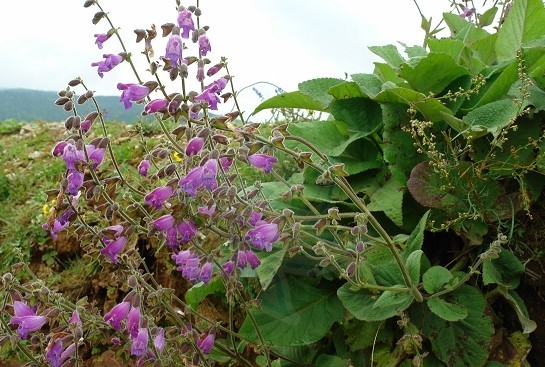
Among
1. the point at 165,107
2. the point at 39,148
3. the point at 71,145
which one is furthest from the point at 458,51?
the point at 39,148

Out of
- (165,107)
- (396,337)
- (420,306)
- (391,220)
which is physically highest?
(165,107)

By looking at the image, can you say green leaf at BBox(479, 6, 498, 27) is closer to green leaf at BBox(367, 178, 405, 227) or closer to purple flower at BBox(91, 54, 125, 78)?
green leaf at BBox(367, 178, 405, 227)

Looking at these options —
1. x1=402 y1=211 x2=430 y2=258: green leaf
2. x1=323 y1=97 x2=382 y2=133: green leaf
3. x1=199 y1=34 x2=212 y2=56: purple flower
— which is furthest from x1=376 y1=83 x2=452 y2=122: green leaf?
x1=199 y1=34 x2=212 y2=56: purple flower

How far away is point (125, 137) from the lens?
5004 millimetres

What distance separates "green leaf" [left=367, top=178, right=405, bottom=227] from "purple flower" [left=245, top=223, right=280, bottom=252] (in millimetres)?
786

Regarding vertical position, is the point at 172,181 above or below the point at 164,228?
above

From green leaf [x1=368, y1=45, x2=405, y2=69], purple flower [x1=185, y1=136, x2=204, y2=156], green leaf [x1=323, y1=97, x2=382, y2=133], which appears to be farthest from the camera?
green leaf [x1=368, y1=45, x2=405, y2=69]

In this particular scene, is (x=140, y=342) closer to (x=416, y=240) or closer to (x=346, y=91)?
(x=416, y=240)

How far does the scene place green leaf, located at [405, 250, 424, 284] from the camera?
6.36 feet

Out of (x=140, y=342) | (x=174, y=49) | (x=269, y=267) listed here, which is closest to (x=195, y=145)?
(x=174, y=49)

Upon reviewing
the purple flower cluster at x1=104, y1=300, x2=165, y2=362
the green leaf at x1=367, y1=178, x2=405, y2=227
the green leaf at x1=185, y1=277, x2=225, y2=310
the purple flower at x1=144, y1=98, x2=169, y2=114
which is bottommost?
the green leaf at x1=185, y1=277, x2=225, y2=310

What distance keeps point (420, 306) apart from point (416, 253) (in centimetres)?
27

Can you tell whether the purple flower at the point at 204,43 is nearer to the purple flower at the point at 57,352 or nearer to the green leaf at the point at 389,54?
the purple flower at the point at 57,352

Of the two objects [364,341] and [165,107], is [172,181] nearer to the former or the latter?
[165,107]
